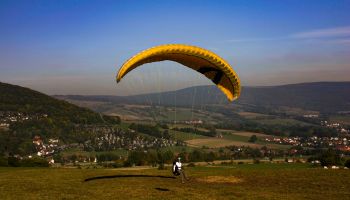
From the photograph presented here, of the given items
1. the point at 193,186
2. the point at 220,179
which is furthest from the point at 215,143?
the point at 193,186

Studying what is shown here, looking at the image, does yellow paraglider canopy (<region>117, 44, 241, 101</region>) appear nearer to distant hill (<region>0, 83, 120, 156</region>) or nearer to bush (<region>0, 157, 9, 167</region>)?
bush (<region>0, 157, 9, 167</region>)

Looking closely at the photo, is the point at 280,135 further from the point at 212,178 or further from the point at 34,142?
the point at 212,178

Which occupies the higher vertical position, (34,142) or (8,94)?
(8,94)

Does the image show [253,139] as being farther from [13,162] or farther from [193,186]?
[193,186]

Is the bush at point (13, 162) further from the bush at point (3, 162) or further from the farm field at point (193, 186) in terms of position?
the farm field at point (193, 186)

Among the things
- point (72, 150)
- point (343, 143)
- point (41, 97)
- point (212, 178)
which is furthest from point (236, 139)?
point (212, 178)

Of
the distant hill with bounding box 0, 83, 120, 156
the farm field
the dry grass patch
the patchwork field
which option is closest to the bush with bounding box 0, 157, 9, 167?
the farm field

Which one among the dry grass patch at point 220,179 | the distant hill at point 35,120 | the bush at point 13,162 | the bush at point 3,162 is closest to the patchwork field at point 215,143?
the distant hill at point 35,120
